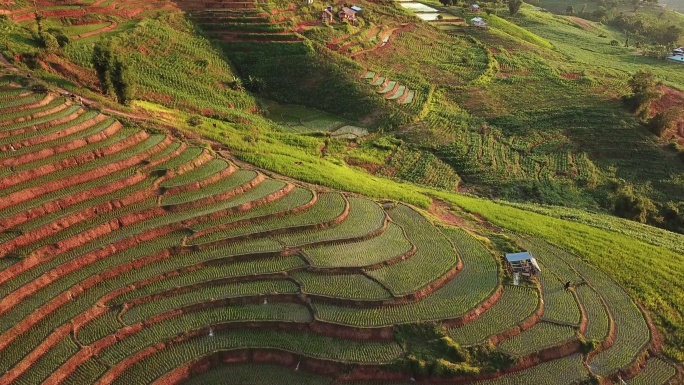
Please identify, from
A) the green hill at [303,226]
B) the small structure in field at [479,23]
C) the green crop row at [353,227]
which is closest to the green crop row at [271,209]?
the green hill at [303,226]

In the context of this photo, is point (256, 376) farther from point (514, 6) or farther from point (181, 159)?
point (514, 6)

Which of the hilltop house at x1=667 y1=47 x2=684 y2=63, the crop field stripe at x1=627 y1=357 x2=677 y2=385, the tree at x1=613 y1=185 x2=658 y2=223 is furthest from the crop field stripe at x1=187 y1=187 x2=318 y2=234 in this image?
the hilltop house at x1=667 y1=47 x2=684 y2=63

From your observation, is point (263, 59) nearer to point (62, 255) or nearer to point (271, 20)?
point (271, 20)

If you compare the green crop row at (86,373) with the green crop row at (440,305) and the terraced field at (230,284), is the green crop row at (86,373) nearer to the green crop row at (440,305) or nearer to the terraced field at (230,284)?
the terraced field at (230,284)

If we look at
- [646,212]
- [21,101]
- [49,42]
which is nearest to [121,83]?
[21,101]

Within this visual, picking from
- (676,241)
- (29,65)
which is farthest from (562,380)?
(29,65)

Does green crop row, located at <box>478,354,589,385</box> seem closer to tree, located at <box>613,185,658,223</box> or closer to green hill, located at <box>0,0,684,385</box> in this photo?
green hill, located at <box>0,0,684,385</box>
